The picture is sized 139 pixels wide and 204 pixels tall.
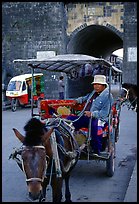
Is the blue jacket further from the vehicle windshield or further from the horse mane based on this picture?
the vehicle windshield

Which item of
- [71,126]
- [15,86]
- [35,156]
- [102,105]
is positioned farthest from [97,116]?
[15,86]

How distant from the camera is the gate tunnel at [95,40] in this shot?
1915cm

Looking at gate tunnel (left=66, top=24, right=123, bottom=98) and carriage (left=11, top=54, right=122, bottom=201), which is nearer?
carriage (left=11, top=54, right=122, bottom=201)

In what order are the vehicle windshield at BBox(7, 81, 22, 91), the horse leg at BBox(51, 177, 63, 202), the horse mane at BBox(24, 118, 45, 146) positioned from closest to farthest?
the horse mane at BBox(24, 118, 45, 146), the horse leg at BBox(51, 177, 63, 202), the vehicle windshield at BBox(7, 81, 22, 91)

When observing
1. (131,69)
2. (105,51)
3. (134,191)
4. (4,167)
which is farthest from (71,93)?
(134,191)

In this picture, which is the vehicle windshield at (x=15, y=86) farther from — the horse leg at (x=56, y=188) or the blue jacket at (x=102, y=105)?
the horse leg at (x=56, y=188)

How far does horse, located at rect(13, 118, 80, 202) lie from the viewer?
11.4 ft

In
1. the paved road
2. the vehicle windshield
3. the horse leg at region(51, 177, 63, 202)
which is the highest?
the vehicle windshield

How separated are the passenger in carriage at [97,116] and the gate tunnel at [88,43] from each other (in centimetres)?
1144

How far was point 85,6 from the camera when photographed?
18.7 m

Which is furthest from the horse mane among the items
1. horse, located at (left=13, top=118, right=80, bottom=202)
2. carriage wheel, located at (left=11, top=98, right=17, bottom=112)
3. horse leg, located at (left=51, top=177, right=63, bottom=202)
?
carriage wheel, located at (left=11, top=98, right=17, bottom=112)

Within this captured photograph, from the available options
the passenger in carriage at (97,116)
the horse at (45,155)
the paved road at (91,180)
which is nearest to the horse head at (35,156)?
the horse at (45,155)

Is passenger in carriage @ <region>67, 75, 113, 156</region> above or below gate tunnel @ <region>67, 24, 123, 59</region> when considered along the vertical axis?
below

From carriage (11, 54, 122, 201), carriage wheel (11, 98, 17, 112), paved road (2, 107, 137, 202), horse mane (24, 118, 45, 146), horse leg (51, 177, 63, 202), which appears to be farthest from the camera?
carriage wheel (11, 98, 17, 112)
